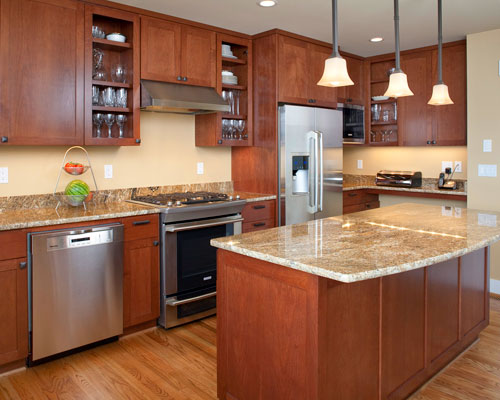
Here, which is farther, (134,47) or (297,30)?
(297,30)

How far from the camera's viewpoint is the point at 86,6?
10.7 ft

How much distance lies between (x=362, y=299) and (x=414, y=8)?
2.66m

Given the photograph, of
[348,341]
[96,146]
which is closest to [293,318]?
[348,341]

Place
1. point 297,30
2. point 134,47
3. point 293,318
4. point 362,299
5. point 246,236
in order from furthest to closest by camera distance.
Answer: point 297,30
point 134,47
point 246,236
point 362,299
point 293,318

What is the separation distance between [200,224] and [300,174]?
51.2 inches

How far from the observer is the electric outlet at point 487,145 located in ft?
13.8

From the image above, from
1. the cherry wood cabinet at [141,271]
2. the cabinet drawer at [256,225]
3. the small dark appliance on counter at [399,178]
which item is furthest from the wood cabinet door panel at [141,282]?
the small dark appliance on counter at [399,178]

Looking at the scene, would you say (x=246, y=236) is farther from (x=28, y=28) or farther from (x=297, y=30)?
(x=297, y=30)

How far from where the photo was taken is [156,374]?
2.74 meters

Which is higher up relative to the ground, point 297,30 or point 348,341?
point 297,30

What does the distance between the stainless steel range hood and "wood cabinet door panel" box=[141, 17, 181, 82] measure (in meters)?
0.08

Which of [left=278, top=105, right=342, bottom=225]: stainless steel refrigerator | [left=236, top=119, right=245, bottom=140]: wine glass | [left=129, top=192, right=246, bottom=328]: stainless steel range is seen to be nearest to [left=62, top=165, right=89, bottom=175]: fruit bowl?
[left=129, top=192, right=246, bottom=328]: stainless steel range

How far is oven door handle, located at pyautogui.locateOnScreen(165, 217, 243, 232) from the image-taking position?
3346mm

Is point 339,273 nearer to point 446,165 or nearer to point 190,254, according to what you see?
point 190,254
